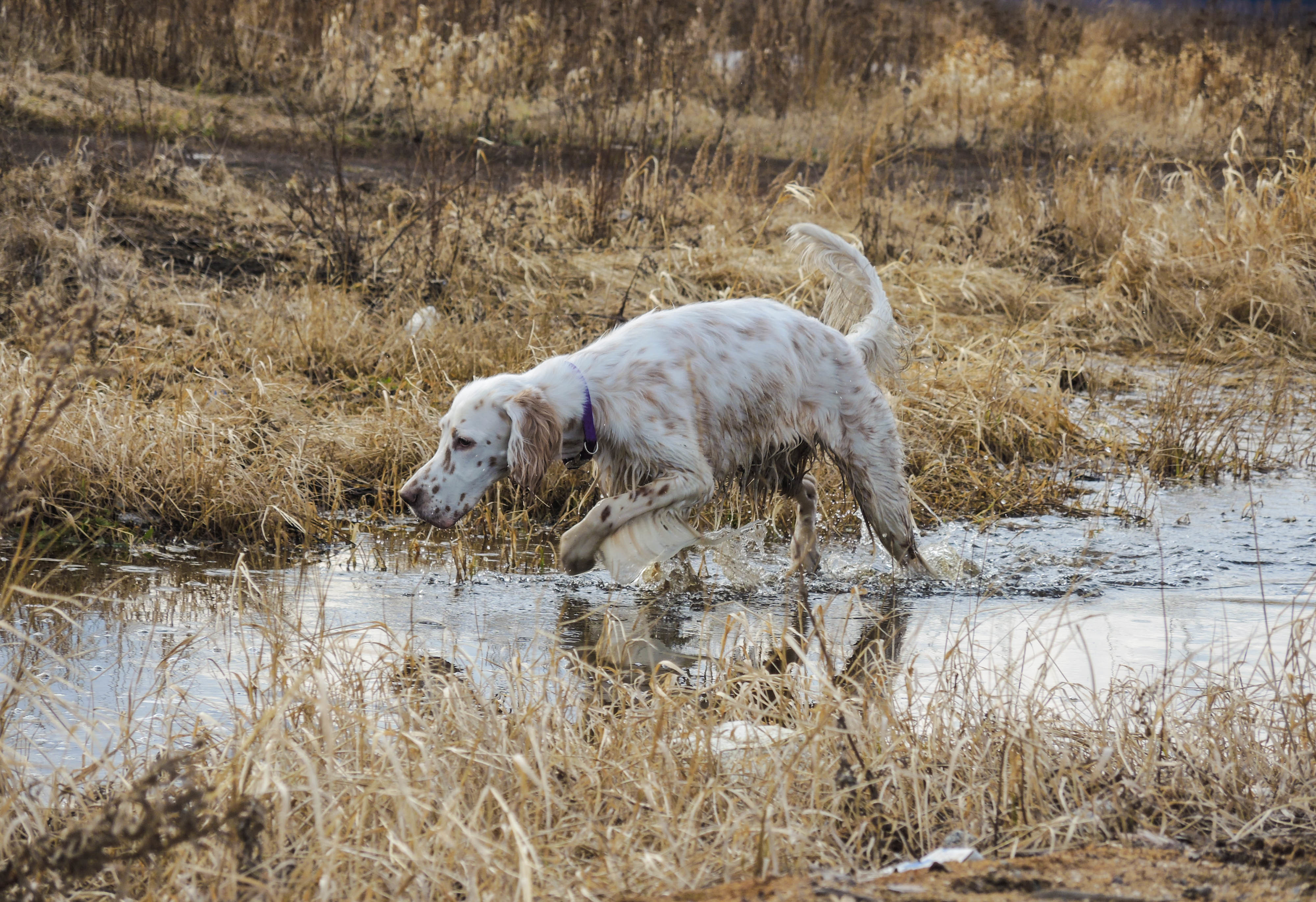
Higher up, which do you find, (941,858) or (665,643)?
(941,858)

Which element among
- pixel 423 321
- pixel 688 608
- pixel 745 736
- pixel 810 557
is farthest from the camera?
pixel 423 321

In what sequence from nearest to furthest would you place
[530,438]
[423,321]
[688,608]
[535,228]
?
[530,438] < [688,608] < [423,321] < [535,228]

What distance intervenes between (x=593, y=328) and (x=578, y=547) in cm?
280

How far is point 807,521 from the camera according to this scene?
15.3 ft

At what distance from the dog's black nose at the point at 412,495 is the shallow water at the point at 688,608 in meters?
0.33

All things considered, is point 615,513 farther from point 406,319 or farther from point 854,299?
point 406,319

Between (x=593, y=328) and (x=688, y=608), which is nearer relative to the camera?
(x=688, y=608)

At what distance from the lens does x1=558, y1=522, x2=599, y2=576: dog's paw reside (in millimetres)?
3779

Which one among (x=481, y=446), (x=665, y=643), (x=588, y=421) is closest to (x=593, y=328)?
(x=588, y=421)

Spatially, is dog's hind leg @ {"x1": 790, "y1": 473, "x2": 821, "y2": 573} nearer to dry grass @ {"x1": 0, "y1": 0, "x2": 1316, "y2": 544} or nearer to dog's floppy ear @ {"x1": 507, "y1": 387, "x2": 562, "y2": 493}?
dry grass @ {"x1": 0, "y1": 0, "x2": 1316, "y2": 544}

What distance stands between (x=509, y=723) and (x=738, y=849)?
2.29ft

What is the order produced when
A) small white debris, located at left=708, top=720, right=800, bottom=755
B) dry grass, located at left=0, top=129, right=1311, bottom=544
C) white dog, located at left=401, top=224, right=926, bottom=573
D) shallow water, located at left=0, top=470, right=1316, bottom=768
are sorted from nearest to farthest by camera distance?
1. small white debris, located at left=708, top=720, right=800, bottom=755
2. shallow water, located at left=0, top=470, right=1316, bottom=768
3. white dog, located at left=401, top=224, right=926, bottom=573
4. dry grass, located at left=0, top=129, right=1311, bottom=544

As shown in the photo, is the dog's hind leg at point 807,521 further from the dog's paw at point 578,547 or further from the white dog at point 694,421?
the dog's paw at point 578,547

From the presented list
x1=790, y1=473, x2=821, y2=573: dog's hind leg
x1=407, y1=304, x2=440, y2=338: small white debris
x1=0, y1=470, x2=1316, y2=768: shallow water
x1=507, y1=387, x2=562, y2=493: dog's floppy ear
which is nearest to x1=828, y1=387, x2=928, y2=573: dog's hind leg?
x1=0, y1=470, x2=1316, y2=768: shallow water
